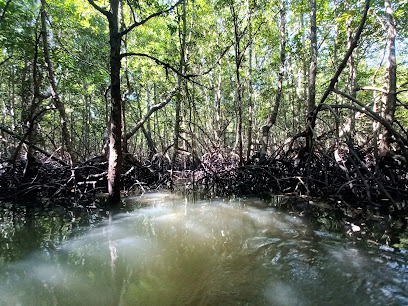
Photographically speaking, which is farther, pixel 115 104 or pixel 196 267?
pixel 115 104

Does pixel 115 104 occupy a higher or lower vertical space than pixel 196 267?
higher

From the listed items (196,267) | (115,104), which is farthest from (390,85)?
(115,104)

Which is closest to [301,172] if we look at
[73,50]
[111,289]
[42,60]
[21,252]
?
[111,289]

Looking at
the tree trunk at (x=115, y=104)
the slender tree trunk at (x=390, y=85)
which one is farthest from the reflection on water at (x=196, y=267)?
the slender tree trunk at (x=390, y=85)

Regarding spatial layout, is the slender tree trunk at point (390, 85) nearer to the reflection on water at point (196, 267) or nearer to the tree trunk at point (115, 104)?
the reflection on water at point (196, 267)

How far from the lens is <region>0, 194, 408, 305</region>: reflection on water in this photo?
4.83 feet

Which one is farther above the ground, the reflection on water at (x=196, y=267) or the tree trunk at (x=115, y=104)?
the tree trunk at (x=115, y=104)

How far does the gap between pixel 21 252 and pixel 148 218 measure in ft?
4.78

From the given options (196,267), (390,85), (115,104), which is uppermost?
(390,85)

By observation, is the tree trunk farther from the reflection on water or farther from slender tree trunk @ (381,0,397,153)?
slender tree trunk @ (381,0,397,153)

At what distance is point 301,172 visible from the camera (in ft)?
15.1

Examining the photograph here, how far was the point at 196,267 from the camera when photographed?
1860mm

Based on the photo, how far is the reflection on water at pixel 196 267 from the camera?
1.47m

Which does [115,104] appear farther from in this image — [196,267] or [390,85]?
[390,85]
